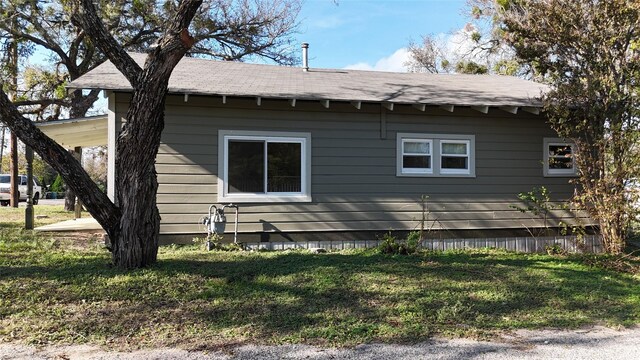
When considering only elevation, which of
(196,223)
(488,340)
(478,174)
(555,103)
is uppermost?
(555,103)

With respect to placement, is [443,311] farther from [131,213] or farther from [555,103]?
[555,103]

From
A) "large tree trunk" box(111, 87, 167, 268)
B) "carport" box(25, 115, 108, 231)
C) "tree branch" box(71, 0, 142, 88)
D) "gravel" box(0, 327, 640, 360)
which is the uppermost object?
"tree branch" box(71, 0, 142, 88)

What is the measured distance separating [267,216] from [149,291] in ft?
12.9

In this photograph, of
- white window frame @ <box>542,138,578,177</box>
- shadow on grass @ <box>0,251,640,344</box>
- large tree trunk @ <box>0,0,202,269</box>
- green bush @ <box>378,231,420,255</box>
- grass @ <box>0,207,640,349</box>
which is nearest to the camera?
grass @ <box>0,207,640,349</box>

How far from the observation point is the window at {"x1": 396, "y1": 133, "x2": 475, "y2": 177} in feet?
32.6

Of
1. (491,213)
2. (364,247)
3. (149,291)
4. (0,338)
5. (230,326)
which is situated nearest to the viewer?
(0,338)

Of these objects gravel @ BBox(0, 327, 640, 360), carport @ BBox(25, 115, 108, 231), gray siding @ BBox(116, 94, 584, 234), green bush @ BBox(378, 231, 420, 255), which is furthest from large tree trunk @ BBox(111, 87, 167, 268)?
carport @ BBox(25, 115, 108, 231)

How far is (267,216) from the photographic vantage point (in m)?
9.28

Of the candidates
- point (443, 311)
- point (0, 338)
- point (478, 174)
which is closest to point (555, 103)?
point (478, 174)

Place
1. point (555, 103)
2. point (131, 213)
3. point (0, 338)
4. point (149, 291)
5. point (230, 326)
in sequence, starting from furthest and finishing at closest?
point (555, 103)
point (131, 213)
point (149, 291)
point (230, 326)
point (0, 338)

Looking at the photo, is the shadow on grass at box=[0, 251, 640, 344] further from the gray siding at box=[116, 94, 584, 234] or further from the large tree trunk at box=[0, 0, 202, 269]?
the gray siding at box=[116, 94, 584, 234]

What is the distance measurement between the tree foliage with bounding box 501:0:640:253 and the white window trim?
453 centimetres

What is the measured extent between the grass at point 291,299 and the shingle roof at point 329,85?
309 cm

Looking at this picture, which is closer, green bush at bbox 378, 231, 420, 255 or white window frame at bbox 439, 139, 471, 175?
green bush at bbox 378, 231, 420, 255
